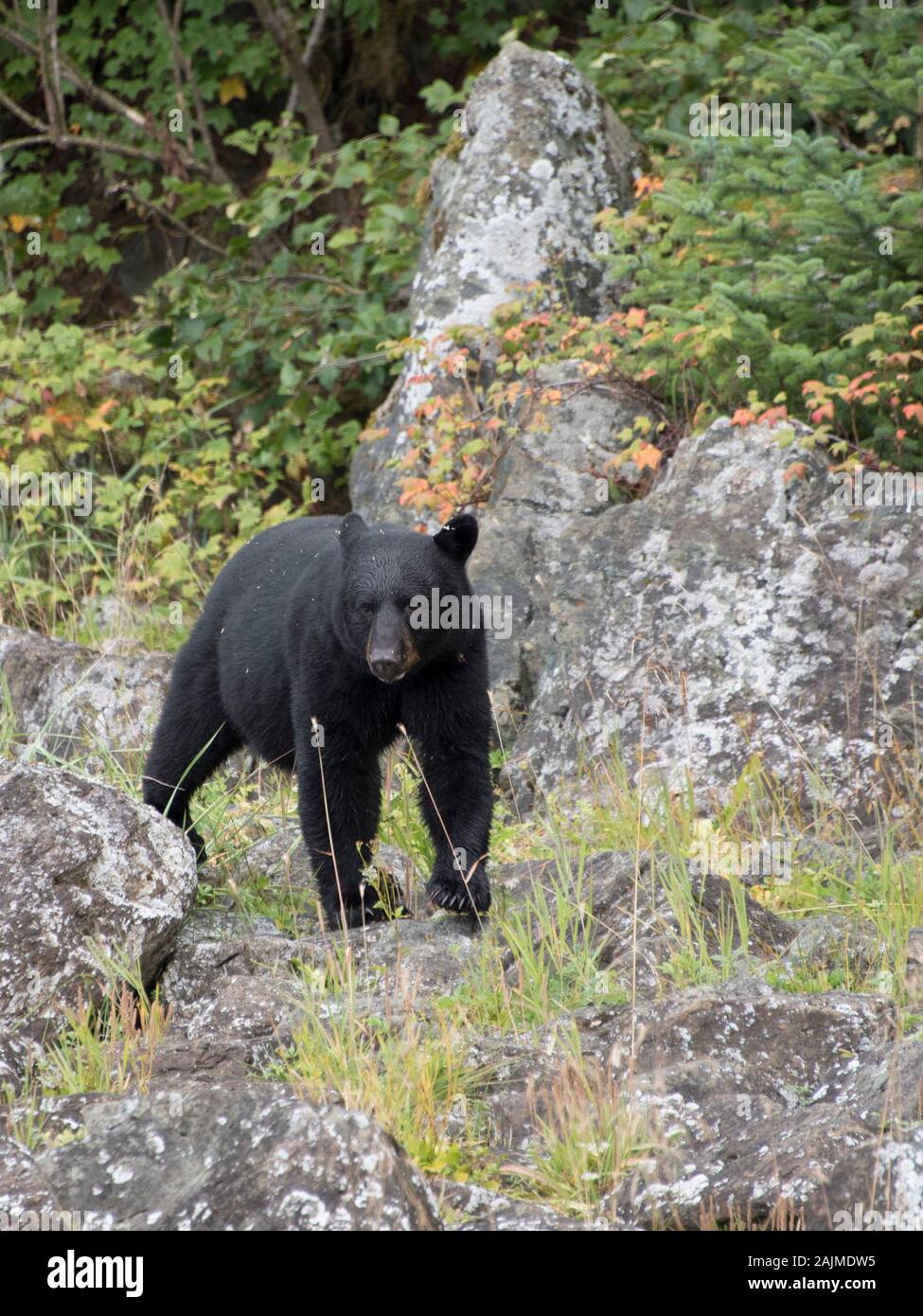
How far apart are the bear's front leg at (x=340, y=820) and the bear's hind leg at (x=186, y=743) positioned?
0.94 m

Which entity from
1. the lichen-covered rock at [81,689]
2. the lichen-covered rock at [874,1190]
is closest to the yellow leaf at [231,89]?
the lichen-covered rock at [81,689]

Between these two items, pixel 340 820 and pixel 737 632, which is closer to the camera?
pixel 340 820

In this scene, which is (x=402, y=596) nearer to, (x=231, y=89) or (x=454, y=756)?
(x=454, y=756)

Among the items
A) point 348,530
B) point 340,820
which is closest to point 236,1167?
point 340,820

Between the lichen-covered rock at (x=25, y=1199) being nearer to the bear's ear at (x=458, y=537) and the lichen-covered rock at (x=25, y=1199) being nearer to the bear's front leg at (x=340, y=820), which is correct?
the bear's front leg at (x=340, y=820)

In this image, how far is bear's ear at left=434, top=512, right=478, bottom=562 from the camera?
5.02 metres

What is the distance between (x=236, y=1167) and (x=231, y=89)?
33.5ft

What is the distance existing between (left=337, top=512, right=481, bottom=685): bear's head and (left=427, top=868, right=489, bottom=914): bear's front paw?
0.65 metres

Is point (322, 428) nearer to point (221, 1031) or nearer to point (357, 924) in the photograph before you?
point (357, 924)

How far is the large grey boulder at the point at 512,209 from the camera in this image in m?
8.64

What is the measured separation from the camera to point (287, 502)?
9414 millimetres

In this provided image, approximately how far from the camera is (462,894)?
190 inches

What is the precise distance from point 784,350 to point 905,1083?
13.6ft
